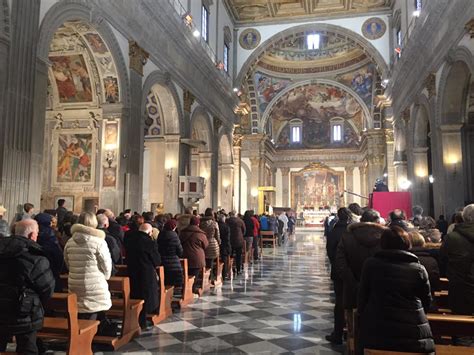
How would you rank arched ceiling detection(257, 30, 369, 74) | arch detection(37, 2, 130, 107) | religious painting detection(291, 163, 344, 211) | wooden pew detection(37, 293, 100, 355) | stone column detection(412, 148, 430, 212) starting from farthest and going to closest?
religious painting detection(291, 163, 344, 211) < arched ceiling detection(257, 30, 369, 74) < stone column detection(412, 148, 430, 212) < arch detection(37, 2, 130, 107) < wooden pew detection(37, 293, 100, 355)

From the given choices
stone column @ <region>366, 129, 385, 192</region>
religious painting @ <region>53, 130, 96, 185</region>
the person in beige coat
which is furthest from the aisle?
stone column @ <region>366, 129, 385, 192</region>

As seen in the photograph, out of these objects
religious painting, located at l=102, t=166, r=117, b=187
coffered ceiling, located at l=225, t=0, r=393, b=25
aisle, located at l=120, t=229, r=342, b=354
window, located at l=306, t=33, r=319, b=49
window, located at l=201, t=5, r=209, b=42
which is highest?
window, located at l=306, t=33, r=319, b=49

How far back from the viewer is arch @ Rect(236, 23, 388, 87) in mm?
19547

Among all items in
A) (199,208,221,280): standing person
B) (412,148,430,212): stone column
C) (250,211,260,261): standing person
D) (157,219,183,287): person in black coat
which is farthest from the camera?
(412,148,430,212): stone column

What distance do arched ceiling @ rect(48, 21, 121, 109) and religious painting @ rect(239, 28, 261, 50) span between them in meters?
12.4

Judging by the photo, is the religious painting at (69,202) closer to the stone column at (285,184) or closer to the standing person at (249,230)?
the standing person at (249,230)

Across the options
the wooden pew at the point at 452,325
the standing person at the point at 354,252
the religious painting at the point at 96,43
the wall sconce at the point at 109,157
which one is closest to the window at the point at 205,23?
the religious painting at the point at 96,43

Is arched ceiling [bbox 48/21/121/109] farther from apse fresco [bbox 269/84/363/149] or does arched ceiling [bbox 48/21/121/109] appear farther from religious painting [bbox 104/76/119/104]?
apse fresco [bbox 269/84/363/149]

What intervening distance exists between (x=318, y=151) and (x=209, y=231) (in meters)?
28.2

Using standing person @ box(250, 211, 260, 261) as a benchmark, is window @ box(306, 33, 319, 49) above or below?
above

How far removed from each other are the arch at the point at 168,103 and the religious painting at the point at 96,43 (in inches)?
92.4

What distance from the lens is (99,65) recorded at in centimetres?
1008

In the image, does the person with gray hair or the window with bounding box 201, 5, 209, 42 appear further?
the window with bounding box 201, 5, 209, 42

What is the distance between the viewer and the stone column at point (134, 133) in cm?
1050
